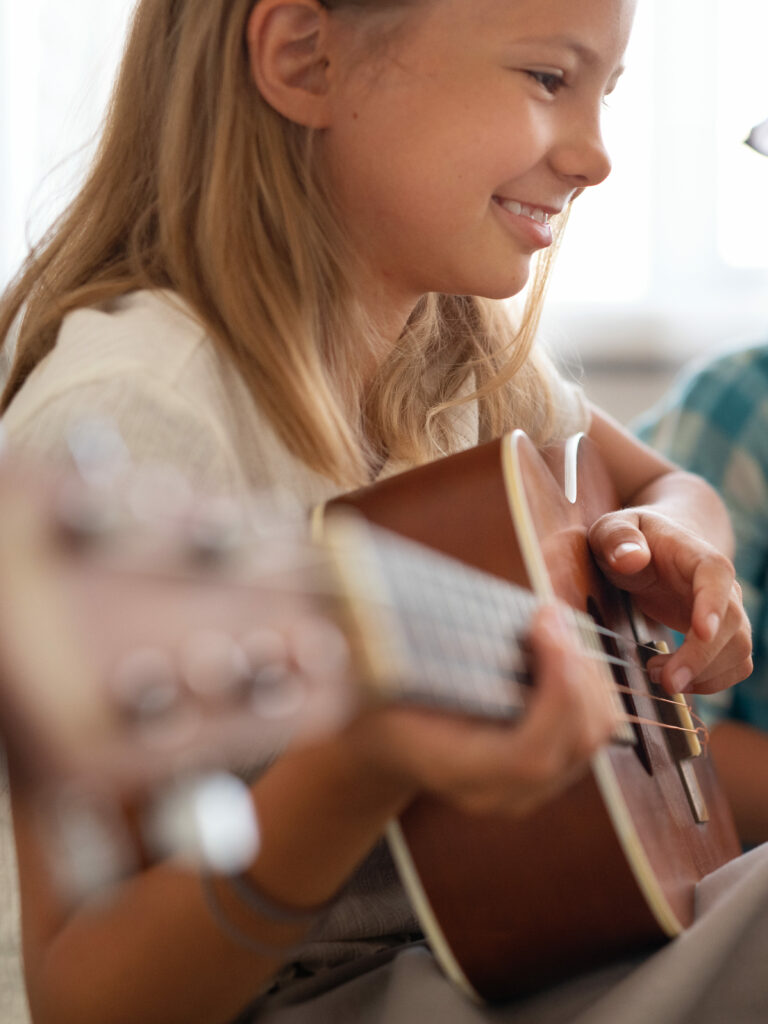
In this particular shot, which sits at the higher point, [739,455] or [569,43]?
[569,43]

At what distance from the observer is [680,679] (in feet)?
2.70

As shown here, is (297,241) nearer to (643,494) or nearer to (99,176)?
(99,176)

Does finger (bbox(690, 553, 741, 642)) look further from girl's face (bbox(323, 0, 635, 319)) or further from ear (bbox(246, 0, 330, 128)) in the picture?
ear (bbox(246, 0, 330, 128))

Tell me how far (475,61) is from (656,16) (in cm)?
172

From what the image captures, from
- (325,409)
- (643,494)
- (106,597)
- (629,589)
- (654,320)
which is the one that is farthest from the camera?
(654,320)

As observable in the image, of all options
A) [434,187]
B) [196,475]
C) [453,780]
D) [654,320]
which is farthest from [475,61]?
[654,320]

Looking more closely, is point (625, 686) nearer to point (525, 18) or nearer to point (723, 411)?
point (525, 18)

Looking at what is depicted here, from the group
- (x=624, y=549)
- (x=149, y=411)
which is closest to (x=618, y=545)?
(x=624, y=549)

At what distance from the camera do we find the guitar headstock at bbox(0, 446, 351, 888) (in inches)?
13.6

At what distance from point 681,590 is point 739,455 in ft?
1.27

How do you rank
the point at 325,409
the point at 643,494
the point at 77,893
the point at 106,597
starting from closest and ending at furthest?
the point at 106,597 < the point at 77,893 < the point at 325,409 < the point at 643,494

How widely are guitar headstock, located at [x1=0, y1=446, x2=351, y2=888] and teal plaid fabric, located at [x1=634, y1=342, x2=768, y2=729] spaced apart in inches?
33.2

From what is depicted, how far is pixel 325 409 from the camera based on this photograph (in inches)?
30.6

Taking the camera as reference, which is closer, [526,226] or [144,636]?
[144,636]
